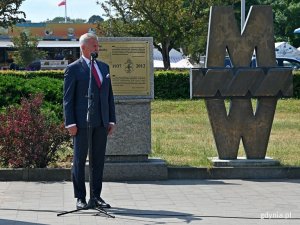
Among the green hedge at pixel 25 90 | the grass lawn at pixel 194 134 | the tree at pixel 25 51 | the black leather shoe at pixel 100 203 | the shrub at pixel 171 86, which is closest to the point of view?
the black leather shoe at pixel 100 203

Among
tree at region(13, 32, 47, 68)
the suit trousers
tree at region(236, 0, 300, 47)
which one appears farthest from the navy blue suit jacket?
tree at region(236, 0, 300, 47)

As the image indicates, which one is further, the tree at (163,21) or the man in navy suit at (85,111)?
the tree at (163,21)

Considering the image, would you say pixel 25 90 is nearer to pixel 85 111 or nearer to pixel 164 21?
pixel 85 111

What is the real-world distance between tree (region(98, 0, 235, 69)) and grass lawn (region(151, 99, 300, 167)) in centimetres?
1157

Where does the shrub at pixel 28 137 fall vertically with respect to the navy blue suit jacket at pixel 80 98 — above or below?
below

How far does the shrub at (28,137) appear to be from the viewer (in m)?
10.9

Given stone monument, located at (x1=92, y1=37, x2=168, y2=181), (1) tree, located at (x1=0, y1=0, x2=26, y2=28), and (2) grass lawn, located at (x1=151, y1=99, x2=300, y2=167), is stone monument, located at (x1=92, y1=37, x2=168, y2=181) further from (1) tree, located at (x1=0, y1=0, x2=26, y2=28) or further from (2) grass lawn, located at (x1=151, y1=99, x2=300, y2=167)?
(1) tree, located at (x1=0, y1=0, x2=26, y2=28)

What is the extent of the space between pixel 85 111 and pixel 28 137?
2.54m

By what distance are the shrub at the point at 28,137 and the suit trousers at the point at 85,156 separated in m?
2.28

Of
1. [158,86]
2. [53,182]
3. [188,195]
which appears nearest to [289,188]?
[188,195]

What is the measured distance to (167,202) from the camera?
9.28 metres

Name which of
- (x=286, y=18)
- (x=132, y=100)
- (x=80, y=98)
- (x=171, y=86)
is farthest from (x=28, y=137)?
(x=286, y=18)

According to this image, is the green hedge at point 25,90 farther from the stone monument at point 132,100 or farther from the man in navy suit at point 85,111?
the man in navy suit at point 85,111

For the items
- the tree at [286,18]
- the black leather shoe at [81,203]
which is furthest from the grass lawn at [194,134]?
the tree at [286,18]
